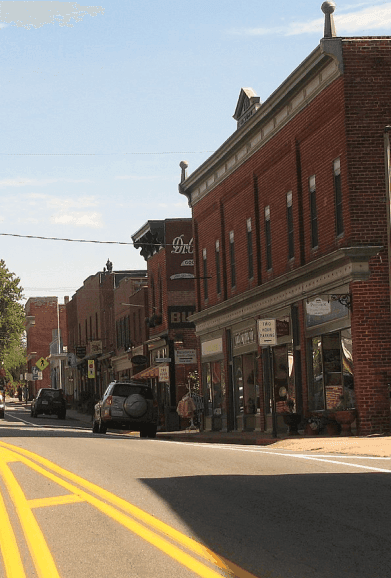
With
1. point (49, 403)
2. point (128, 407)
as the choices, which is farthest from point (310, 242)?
point (49, 403)

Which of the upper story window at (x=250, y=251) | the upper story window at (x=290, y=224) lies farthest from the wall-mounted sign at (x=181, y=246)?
the upper story window at (x=290, y=224)

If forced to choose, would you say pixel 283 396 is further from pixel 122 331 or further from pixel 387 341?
pixel 122 331

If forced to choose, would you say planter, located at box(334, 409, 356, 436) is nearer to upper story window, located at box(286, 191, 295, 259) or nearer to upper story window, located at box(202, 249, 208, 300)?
upper story window, located at box(286, 191, 295, 259)

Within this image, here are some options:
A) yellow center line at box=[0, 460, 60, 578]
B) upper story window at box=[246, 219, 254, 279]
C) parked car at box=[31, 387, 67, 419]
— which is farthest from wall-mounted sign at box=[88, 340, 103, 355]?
yellow center line at box=[0, 460, 60, 578]

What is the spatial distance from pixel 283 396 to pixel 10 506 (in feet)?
71.6

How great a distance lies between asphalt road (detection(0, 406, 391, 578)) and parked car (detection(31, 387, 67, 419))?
4281 centimetres

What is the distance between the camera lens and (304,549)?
8836 millimetres

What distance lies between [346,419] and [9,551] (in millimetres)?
18427

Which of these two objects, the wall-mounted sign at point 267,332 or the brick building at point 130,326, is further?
the brick building at point 130,326

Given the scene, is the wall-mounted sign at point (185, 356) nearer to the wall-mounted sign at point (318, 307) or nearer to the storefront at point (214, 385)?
the storefront at point (214, 385)

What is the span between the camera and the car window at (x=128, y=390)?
114 ft

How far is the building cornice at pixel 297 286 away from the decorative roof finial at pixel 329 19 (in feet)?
19.5

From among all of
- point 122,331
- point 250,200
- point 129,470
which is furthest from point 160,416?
point 129,470

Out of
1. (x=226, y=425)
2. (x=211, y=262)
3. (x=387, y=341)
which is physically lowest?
(x=226, y=425)
